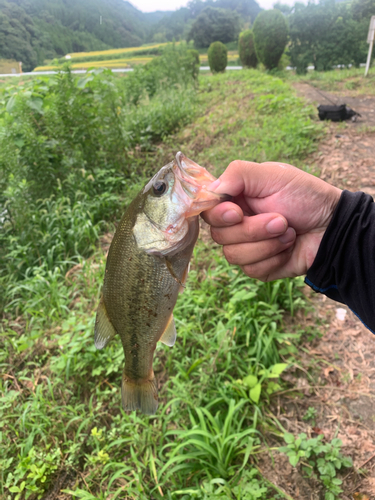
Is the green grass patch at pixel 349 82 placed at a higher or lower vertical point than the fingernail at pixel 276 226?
higher

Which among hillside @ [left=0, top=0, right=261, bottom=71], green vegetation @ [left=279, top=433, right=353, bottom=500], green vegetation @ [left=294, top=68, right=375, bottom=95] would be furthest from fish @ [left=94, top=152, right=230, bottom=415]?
green vegetation @ [left=294, top=68, right=375, bottom=95]

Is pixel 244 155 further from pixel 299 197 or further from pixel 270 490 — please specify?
pixel 270 490

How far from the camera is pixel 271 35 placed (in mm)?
15711

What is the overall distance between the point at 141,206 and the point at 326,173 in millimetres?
4086

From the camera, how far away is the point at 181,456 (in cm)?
197

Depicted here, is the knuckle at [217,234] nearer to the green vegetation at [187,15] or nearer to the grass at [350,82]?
the grass at [350,82]

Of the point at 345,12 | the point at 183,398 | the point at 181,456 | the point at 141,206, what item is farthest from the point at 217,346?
the point at 345,12

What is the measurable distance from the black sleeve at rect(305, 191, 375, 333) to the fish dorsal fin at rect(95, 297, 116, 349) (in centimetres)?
102

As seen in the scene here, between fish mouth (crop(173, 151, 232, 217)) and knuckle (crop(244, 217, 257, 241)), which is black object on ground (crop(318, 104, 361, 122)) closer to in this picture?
knuckle (crop(244, 217, 257, 241))

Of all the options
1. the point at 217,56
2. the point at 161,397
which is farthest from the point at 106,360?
the point at 217,56

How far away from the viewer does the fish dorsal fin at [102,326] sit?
52.3 inches

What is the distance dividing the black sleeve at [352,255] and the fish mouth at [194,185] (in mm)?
591

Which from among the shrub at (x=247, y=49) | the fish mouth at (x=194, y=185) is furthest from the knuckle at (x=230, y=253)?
the shrub at (x=247, y=49)

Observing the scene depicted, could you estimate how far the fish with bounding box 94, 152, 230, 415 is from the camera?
1150 millimetres
